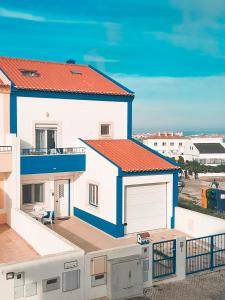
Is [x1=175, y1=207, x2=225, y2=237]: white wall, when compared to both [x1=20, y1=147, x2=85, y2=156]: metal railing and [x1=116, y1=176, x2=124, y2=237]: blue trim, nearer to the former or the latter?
[x1=116, y1=176, x2=124, y2=237]: blue trim

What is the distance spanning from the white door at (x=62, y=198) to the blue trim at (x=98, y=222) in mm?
570

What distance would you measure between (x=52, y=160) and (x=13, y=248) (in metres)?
5.13

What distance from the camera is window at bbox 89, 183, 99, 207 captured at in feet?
59.8

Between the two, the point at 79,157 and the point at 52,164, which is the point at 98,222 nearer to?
the point at 79,157

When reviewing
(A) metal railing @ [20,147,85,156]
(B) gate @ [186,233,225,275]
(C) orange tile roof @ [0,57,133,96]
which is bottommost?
(B) gate @ [186,233,225,275]

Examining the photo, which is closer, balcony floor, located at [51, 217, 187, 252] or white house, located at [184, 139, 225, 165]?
balcony floor, located at [51, 217, 187, 252]

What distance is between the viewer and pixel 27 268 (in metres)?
9.45

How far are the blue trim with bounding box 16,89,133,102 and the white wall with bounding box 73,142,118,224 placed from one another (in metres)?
2.70

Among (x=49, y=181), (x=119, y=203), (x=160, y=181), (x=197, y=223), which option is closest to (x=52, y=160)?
(x=49, y=181)

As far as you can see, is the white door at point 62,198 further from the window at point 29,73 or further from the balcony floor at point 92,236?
the window at point 29,73

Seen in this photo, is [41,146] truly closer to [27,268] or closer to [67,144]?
[67,144]

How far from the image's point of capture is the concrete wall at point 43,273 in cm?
924

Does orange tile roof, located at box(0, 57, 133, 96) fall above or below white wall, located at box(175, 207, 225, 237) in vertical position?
above

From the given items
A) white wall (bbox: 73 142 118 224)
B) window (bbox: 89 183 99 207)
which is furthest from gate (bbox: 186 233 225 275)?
window (bbox: 89 183 99 207)
